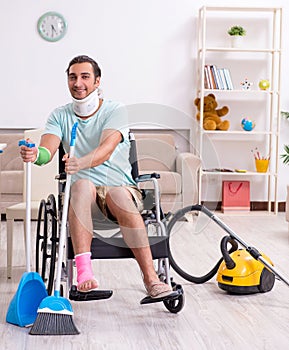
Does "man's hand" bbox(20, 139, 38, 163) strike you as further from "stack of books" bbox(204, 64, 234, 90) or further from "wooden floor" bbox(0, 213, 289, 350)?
"stack of books" bbox(204, 64, 234, 90)

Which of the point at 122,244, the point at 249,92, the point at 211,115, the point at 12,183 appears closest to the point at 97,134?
the point at 122,244

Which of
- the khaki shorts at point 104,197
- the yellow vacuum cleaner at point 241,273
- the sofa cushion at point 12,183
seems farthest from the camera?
the sofa cushion at point 12,183

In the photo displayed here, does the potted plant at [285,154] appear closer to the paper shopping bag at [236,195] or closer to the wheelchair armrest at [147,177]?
the paper shopping bag at [236,195]

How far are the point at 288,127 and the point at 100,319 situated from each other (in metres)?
4.03

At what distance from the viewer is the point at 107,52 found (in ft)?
21.3

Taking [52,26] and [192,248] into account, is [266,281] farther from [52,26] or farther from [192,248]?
[52,26]

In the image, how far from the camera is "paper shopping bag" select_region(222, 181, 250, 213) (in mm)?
6457

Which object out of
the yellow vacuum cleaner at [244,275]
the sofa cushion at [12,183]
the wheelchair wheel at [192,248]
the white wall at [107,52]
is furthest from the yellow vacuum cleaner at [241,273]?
the white wall at [107,52]

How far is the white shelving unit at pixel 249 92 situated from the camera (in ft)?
21.4

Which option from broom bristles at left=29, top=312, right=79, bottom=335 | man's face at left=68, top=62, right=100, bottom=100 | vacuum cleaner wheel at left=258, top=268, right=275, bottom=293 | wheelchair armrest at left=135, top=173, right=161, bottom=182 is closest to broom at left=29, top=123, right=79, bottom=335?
broom bristles at left=29, top=312, right=79, bottom=335

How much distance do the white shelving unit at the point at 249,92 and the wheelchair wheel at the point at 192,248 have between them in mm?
1165

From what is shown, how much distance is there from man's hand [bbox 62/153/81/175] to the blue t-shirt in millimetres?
214

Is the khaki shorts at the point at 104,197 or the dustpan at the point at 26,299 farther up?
the khaki shorts at the point at 104,197

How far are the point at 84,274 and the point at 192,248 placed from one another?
1822 mm
